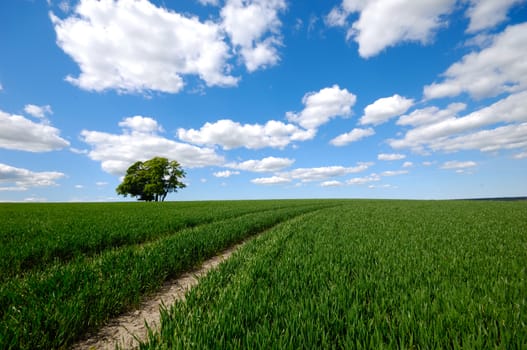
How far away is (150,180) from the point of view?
61.4 metres

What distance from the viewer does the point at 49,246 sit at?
282 inches

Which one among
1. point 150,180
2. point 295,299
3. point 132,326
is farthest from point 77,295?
point 150,180

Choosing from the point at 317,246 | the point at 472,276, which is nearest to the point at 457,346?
the point at 472,276

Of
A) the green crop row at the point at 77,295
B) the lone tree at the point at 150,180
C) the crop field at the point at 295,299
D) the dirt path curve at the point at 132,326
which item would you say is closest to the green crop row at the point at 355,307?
the crop field at the point at 295,299

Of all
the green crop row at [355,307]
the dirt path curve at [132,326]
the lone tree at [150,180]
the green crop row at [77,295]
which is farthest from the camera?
the lone tree at [150,180]

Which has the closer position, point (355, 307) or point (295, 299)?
point (355, 307)

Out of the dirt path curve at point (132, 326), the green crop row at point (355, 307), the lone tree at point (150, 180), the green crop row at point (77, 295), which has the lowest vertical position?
the dirt path curve at point (132, 326)

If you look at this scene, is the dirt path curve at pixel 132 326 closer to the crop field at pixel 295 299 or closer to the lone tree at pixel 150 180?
the crop field at pixel 295 299

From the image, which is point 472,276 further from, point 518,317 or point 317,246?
point 317,246

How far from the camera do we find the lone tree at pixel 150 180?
60525mm

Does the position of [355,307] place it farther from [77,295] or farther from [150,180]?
[150,180]

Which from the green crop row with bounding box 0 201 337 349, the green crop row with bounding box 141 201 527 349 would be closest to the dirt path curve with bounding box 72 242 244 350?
the green crop row with bounding box 0 201 337 349

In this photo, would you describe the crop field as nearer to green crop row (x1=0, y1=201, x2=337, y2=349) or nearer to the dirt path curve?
green crop row (x1=0, y1=201, x2=337, y2=349)

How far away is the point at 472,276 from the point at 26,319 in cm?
700
